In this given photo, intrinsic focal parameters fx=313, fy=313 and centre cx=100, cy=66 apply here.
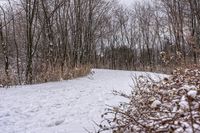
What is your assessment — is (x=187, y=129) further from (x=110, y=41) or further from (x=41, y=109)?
(x=110, y=41)

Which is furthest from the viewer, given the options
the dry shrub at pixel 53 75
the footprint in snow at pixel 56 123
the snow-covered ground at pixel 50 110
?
the dry shrub at pixel 53 75

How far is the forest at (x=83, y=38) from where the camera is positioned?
39.7 feet

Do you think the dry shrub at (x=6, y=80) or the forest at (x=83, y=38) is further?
the forest at (x=83, y=38)

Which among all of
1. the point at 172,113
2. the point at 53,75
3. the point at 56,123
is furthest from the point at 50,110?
the point at 53,75

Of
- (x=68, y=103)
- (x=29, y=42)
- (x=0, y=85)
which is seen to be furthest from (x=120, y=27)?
(x=68, y=103)

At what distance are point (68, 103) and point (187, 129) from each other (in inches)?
186

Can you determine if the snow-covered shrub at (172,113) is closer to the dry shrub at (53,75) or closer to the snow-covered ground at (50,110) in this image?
the snow-covered ground at (50,110)

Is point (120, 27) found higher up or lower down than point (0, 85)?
higher up

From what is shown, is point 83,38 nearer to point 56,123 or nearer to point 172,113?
point 56,123

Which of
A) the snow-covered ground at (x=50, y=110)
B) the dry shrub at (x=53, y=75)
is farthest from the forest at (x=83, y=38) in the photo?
the snow-covered ground at (x=50, y=110)

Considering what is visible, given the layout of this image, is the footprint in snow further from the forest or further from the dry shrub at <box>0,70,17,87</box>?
the dry shrub at <box>0,70,17,87</box>

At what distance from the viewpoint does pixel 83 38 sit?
19891mm

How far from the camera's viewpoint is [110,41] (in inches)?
1662

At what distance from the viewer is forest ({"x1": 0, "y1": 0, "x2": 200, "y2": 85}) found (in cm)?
1209
